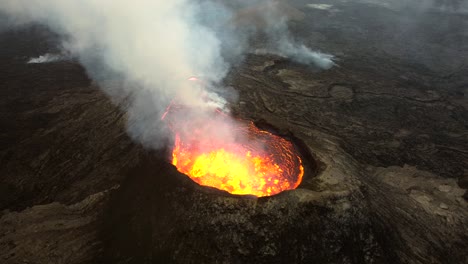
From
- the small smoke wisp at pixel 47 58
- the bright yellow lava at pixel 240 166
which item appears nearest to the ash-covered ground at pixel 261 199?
the small smoke wisp at pixel 47 58

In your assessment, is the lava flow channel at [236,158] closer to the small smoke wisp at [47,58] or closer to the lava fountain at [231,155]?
the lava fountain at [231,155]

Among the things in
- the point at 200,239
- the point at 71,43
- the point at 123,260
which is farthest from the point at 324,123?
the point at 71,43

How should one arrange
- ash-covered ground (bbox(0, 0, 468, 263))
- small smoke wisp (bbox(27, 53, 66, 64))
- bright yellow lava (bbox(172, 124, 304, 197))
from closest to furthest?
1. ash-covered ground (bbox(0, 0, 468, 263))
2. bright yellow lava (bbox(172, 124, 304, 197))
3. small smoke wisp (bbox(27, 53, 66, 64))

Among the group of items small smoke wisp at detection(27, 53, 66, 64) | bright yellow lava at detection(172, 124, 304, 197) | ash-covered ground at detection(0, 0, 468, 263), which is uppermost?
bright yellow lava at detection(172, 124, 304, 197)

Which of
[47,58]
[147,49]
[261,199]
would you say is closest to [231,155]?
[261,199]

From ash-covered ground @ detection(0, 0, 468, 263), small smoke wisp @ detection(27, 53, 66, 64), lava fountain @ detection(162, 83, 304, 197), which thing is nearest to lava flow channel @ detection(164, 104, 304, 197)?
lava fountain @ detection(162, 83, 304, 197)

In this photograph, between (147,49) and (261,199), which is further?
(147,49)

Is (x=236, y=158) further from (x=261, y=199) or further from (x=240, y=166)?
(x=261, y=199)

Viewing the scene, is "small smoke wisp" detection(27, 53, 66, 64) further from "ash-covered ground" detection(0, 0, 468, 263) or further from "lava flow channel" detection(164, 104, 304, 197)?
"lava flow channel" detection(164, 104, 304, 197)
